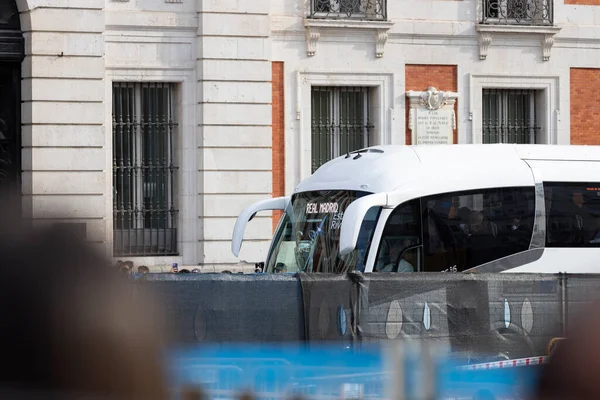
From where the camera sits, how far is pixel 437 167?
1426 cm

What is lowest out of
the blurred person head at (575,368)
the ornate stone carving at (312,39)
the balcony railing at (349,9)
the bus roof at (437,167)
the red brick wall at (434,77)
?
the blurred person head at (575,368)

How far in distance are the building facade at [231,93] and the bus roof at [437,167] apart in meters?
6.22

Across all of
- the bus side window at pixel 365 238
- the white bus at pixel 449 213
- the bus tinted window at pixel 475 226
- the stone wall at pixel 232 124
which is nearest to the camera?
the bus side window at pixel 365 238

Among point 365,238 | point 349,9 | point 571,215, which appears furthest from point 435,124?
point 365,238

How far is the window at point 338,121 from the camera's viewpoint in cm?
2258

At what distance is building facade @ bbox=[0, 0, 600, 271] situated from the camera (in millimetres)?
20906

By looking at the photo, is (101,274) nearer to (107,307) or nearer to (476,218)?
(107,307)

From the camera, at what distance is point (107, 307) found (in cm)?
259

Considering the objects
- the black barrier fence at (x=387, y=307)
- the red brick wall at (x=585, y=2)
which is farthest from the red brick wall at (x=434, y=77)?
the black barrier fence at (x=387, y=307)

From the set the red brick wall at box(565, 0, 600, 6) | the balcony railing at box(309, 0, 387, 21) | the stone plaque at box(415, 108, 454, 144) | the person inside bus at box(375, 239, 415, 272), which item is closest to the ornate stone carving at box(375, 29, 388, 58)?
the balcony railing at box(309, 0, 387, 21)

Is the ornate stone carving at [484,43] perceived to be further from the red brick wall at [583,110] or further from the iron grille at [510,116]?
the red brick wall at [583,110]

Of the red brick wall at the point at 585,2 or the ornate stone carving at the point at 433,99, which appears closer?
the ornate stone carving at the point at 433,99

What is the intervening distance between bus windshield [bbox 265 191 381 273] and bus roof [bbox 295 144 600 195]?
0.63 ft

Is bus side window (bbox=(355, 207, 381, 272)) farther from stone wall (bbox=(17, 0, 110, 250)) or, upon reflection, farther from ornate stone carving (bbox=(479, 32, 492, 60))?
ornate stone carving (bbox=(479, 32, 492, 60))
